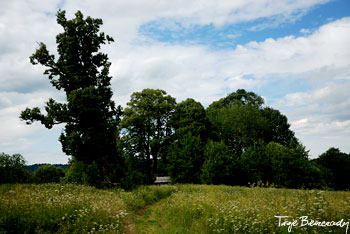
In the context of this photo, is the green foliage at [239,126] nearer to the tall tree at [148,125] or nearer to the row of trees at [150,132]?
the row of trees at [150,132]

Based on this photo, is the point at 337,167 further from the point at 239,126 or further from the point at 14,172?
the point at 14,172

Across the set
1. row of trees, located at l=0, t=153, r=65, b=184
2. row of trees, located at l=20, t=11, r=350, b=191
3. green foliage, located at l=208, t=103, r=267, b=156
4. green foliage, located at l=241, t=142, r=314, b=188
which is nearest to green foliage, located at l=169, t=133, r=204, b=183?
row of trees, located at l=20, t=11, r=350, b=191

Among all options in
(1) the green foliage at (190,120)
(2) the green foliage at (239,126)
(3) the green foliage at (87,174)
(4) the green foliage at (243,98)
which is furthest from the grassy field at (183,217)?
(4) the green foliage at (243,98)

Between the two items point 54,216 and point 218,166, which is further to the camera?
point 218,166

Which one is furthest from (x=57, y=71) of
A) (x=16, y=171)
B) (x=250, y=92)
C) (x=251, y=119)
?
(x=250, y=92)

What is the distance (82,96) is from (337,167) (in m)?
51.4

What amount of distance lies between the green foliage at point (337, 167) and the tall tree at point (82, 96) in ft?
143

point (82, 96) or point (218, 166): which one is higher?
point (82, 96)

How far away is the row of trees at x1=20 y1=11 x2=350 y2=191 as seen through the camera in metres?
21.8

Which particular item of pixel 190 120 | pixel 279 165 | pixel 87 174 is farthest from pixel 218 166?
pixel 87 174

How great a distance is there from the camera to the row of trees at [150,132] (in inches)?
858

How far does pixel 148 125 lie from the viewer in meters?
42.8

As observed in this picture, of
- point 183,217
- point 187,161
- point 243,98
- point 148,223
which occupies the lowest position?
point 148,223

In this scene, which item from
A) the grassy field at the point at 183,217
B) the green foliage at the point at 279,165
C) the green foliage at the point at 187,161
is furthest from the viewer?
the green foliage at the point at 187,161
